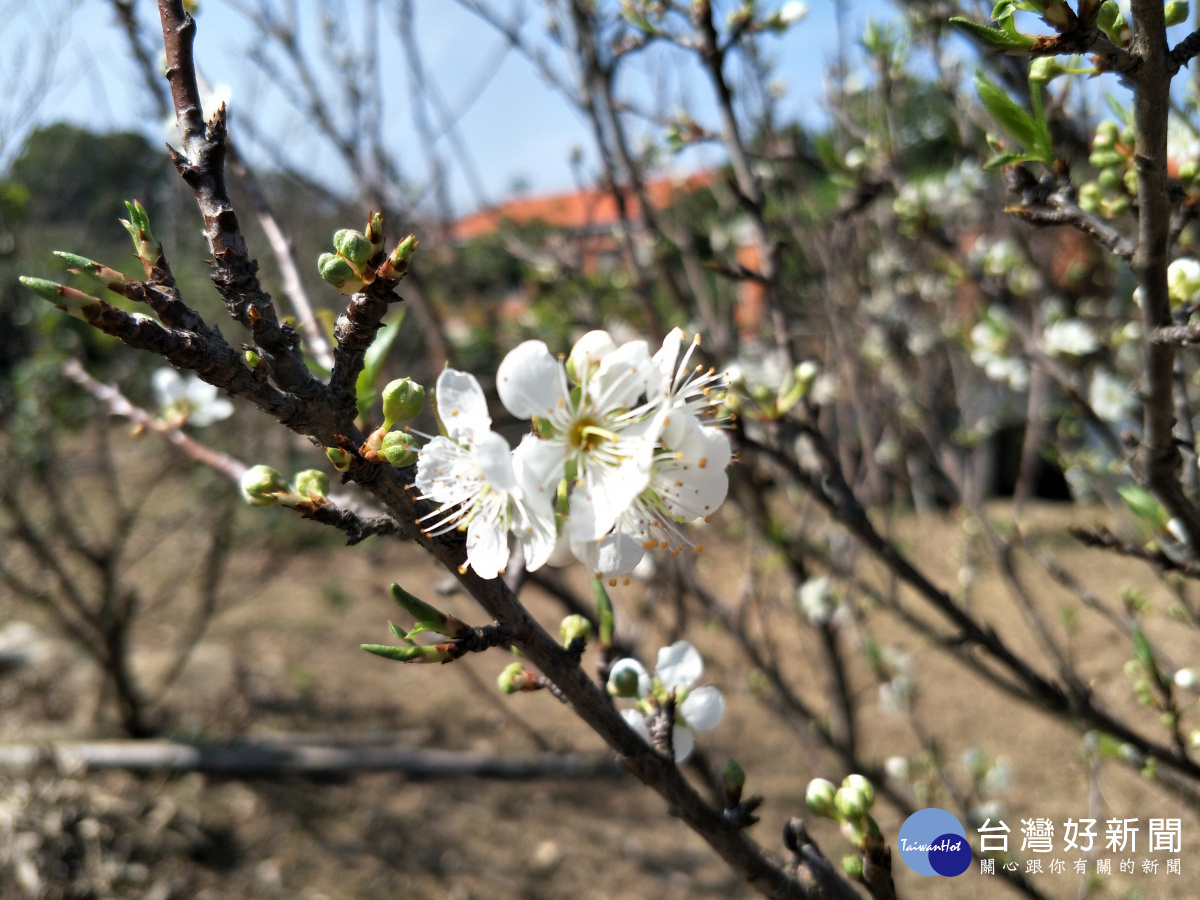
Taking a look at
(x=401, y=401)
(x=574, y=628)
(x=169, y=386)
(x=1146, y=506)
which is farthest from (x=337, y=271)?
(x=169, y=386)

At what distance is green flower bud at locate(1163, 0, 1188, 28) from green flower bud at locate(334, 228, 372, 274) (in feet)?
3.39

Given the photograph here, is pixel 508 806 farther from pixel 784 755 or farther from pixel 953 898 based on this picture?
pixel 953 898

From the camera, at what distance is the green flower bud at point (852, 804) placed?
0.96 metres

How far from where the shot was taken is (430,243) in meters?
4.08

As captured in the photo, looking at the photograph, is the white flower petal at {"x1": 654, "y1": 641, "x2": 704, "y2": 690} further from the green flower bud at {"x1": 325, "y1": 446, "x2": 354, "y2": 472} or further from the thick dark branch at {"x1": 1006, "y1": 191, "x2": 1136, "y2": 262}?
the thick dark branch at {"x1": 1006, "y1": 191, "x2": 1136, "y2": 262}

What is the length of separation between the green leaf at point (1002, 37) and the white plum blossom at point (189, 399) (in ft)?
5.40

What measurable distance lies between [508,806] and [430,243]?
9.94ft

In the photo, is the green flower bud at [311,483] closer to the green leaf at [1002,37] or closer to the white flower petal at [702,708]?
the white flower petal at [702,708]

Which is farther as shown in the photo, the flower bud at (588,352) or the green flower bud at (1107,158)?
the green flower bud at (1107,158)

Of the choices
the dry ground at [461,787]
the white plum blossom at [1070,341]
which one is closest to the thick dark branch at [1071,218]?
the dry ground at [461,787]

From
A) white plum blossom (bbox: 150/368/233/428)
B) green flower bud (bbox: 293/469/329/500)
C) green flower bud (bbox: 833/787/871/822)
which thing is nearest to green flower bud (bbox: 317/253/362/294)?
green flower bud (bbox: 293/469/329/500)

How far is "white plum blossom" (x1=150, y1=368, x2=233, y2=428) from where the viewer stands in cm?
181

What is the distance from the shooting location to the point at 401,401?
2.58 feet

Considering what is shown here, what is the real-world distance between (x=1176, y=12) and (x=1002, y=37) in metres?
0.36
